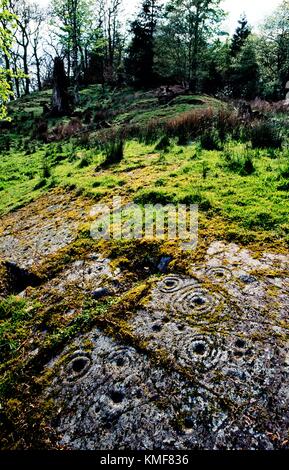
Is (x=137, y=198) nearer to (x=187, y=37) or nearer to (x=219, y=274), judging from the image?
(x=219, y=274)

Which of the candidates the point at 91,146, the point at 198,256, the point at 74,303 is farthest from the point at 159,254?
the point at 91,146

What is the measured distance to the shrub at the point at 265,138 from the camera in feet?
25.0

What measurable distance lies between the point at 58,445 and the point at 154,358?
853 mm

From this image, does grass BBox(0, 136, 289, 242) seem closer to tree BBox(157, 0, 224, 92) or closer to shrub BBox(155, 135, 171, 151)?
shrub BBox(155, 135, 171, 151)

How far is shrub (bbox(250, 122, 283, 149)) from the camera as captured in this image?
7605 mm

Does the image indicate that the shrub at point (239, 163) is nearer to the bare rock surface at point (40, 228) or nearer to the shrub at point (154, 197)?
the shrub at point (154, 197)

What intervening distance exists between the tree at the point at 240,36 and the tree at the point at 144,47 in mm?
10794

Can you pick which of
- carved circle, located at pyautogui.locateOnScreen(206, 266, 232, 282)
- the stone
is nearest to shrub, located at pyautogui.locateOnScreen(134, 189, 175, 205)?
carved circle, located at pyautogui.locateOnScreen(206, 266, 232, 282)

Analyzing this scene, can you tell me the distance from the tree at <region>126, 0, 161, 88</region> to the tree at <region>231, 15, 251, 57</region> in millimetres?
10794

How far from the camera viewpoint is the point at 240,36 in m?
39.1

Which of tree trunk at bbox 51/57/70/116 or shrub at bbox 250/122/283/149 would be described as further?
tree trunk at bbox 51/57/70/116

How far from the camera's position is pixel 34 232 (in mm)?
5172

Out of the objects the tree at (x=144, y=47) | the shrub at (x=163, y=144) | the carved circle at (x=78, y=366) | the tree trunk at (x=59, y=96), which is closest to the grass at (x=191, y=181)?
the shrub at (x=163, y=144)
